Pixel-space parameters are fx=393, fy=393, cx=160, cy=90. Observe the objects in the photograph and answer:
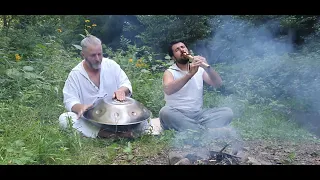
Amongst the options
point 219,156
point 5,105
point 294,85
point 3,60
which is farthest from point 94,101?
point 294,85

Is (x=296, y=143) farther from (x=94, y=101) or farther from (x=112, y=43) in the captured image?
(x=112, y=43)

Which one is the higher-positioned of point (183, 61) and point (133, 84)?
point (183, 61)

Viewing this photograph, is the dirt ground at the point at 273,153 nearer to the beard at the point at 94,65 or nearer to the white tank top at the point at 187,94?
the white tank top at the point at 187,94

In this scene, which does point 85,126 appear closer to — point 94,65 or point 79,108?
point 79,108

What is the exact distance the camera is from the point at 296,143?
2.66 meters

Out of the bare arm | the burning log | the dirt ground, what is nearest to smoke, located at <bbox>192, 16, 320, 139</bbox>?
the dirt ground

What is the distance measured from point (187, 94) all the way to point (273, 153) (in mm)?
811

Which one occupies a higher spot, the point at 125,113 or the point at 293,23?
the point at 293,23

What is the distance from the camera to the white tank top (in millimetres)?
2992

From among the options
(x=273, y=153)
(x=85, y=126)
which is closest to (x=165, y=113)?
(x=85, y=126)

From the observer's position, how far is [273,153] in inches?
98.2

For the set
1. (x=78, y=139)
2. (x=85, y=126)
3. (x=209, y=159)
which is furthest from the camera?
(x=85, y=126)

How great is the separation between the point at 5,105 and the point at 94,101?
830 millimetres

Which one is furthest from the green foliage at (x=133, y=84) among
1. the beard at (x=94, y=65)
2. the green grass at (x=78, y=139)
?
the beard at (x=94, y=65)
